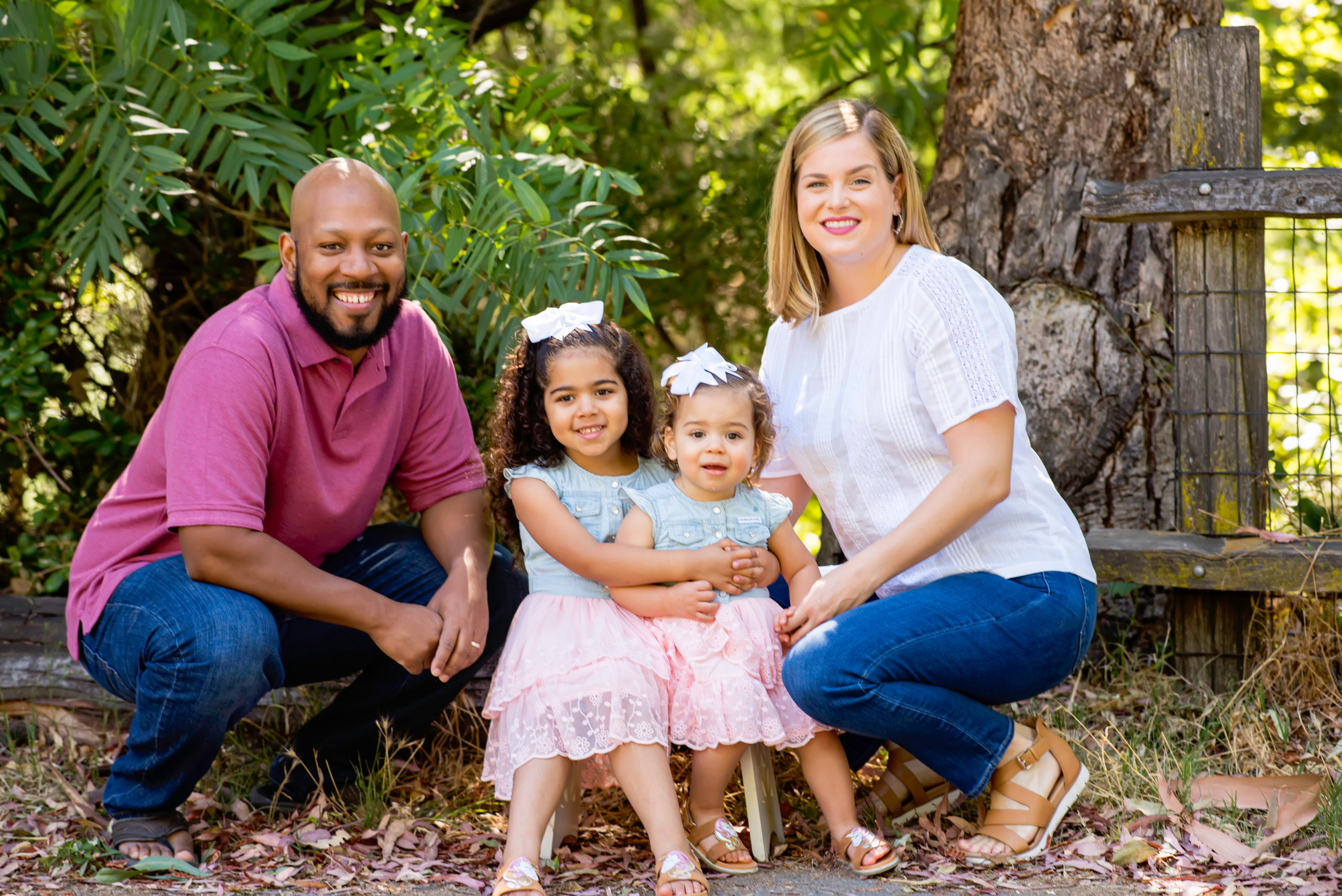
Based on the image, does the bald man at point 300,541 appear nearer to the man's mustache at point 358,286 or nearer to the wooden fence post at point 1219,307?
the man's mustache at point 358,286

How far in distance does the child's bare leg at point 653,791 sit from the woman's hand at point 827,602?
420 millimetres

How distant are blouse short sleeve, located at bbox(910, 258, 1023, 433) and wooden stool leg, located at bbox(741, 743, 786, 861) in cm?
89

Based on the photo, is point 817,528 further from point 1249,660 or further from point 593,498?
point 593,498

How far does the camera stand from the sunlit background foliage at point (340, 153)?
12.1ft

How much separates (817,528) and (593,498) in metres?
3.23

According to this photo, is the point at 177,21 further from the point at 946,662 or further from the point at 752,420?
the point at 946,662

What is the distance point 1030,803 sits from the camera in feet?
9.61

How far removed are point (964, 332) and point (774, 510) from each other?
63 centimetres

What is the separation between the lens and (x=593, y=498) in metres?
3.08

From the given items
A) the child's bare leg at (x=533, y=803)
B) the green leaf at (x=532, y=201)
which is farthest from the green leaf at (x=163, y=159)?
the child's bare leg at (x=533, y=803)

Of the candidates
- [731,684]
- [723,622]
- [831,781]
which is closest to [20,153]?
[723,622]

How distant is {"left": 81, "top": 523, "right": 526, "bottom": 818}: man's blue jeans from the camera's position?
113 inches

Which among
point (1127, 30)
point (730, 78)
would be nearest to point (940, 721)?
point (1127, 30)

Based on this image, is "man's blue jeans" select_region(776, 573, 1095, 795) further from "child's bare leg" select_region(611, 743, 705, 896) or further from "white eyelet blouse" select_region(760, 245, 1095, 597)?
"child's bare leg" select_region(611, 743, 705, 896)
